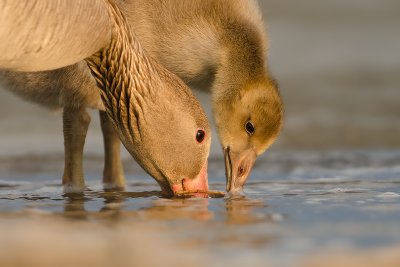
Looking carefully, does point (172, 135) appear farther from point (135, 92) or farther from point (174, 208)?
point (174, 208)

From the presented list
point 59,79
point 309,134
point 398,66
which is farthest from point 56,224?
point 398,66

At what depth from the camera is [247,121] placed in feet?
31.1

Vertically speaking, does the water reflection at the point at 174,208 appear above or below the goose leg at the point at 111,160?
below

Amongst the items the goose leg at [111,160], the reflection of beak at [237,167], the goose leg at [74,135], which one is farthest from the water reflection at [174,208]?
the goose leg at [111,160]

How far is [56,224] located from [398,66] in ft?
37.3

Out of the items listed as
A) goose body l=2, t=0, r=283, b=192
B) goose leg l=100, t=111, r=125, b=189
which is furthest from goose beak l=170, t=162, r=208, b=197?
goose leg l=100, t=111, r=125, b=189

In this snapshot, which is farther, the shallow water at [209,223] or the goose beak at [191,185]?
the goose beak at [191,185]

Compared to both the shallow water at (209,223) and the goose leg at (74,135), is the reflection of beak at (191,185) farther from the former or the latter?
the goose leg at (74,135)

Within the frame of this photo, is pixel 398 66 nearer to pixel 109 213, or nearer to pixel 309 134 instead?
pixel 309 134

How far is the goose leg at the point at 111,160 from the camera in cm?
1006

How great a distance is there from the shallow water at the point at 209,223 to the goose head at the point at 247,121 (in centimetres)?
27

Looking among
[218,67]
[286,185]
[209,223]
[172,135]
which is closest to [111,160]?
[218,67]

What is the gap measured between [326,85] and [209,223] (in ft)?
33.2

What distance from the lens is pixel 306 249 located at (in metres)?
5.33
